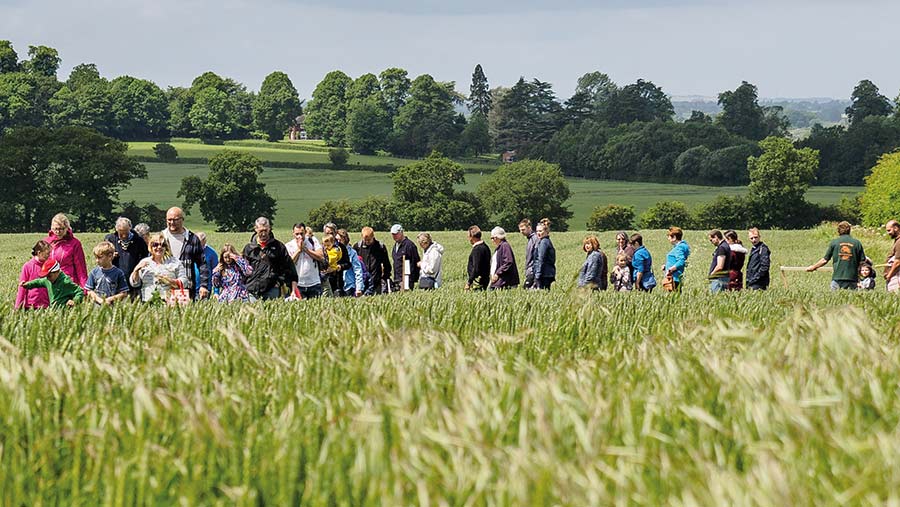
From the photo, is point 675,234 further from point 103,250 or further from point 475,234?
point 103,250

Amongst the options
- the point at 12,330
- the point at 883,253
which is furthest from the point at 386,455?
the point at 883,253

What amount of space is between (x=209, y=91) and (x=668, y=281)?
16775 centimetres

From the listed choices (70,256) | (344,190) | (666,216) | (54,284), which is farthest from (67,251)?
(344,190)

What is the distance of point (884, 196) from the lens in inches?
3196

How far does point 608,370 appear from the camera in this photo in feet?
16.5

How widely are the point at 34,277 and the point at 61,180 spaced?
96321 millimetres

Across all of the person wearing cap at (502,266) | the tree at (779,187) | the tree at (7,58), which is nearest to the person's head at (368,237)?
→ the person wearing cap at (502,266)

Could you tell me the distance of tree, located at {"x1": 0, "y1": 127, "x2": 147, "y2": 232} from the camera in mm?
103375

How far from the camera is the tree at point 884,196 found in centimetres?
7972

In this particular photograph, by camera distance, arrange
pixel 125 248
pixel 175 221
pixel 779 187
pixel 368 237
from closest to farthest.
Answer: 1. pixel 175 221
2. pixel 125 248
3. pixel 368 237
4. pixel 779 187

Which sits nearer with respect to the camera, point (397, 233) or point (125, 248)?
point (125, 248)

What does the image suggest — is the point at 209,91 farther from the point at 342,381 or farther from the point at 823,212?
the point at 342,381

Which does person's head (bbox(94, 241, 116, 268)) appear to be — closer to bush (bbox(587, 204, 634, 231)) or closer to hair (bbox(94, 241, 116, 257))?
hair (bbox(94, 241, 116, 257))

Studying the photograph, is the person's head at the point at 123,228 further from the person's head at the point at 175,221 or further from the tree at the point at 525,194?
the tree at the point at 525,194
